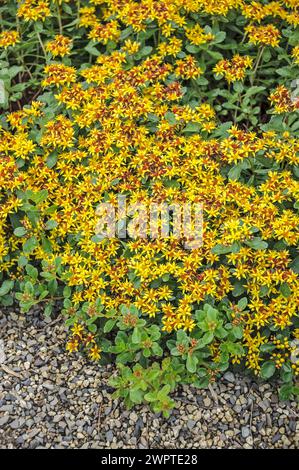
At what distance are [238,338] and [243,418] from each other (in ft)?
1.00

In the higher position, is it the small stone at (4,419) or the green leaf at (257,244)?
the green leaf at (257,244)

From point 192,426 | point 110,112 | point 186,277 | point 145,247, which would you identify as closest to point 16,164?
point 110,112

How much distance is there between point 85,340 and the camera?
290 centimetres

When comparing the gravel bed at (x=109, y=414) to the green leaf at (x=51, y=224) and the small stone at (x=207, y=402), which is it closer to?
the small stone at (x=207, y=402)

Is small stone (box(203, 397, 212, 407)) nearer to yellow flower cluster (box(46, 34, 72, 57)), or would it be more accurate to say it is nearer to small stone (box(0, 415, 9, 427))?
small stone (box(0, 415, 9, 427))

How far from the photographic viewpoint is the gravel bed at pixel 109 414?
9.00 feet

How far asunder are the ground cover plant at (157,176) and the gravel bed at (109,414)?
85 mm

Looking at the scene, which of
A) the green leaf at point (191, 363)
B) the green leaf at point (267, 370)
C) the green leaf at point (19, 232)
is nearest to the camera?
the green leaf at point (191, 363)

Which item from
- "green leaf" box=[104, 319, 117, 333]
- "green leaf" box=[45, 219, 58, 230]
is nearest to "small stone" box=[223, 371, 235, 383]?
"green leaf" box=[104, 319, 117, 333]

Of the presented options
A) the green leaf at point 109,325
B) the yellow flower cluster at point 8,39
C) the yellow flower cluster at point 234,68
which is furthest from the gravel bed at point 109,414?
the yellow flower cluster at point 8,39

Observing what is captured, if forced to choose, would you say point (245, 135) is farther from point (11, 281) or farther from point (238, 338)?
point (11, 281)

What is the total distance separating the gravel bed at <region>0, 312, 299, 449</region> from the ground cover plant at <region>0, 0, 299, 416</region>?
85 millimetres

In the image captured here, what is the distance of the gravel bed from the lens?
2742 millimetres

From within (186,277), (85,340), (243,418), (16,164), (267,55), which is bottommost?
(243,418)
